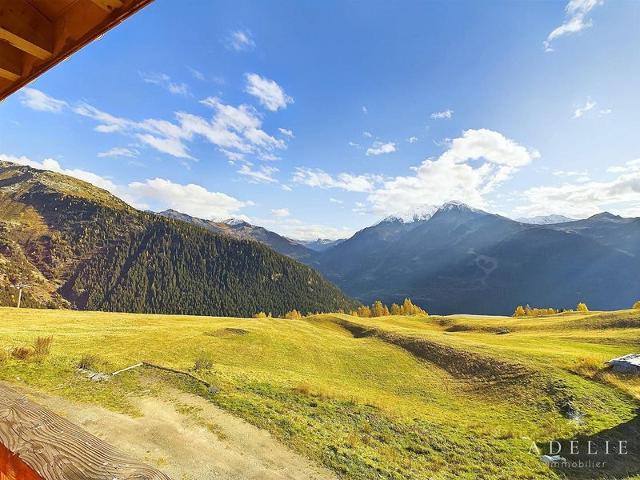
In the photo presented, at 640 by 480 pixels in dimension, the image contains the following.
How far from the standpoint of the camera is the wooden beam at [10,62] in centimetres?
491

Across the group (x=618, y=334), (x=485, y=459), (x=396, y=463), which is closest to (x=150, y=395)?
(x=396, y=463)

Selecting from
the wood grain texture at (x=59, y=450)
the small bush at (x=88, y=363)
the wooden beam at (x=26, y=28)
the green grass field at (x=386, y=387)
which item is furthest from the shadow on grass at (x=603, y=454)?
the small bush at (x=88, y=363)

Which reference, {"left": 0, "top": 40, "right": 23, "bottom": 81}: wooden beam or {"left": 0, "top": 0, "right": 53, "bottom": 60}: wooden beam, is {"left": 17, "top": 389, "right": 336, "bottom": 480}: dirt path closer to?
{"left": 0, "top": 40, "right": 23, "bottom": 81}: wooden beam

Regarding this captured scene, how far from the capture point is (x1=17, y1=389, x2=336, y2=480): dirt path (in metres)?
14.6

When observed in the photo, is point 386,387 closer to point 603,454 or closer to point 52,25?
point 603,454

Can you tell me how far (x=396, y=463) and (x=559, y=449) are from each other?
1104cm

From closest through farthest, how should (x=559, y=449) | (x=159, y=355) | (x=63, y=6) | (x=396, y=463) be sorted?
(x=63, y=6)
(x=396, y=463)
(x=559, y=449)
(x=159, y=355)

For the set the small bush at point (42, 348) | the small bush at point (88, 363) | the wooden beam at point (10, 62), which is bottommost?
the small bush at point (88, 363)

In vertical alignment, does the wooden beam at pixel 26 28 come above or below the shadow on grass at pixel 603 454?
above

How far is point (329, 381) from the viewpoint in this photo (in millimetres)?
34594

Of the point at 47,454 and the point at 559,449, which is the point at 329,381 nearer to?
the point at 559,449

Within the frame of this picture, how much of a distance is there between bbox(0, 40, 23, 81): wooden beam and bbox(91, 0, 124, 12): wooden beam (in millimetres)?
2238

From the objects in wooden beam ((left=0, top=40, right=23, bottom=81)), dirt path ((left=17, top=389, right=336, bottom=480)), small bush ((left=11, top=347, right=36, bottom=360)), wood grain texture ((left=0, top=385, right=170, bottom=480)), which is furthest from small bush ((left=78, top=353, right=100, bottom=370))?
wood grain texture ((left=0, top=385, right=170, bottom=480))

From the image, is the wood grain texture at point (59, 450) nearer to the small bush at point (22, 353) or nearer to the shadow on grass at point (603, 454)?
the shadow on grass at point (603, 454)
